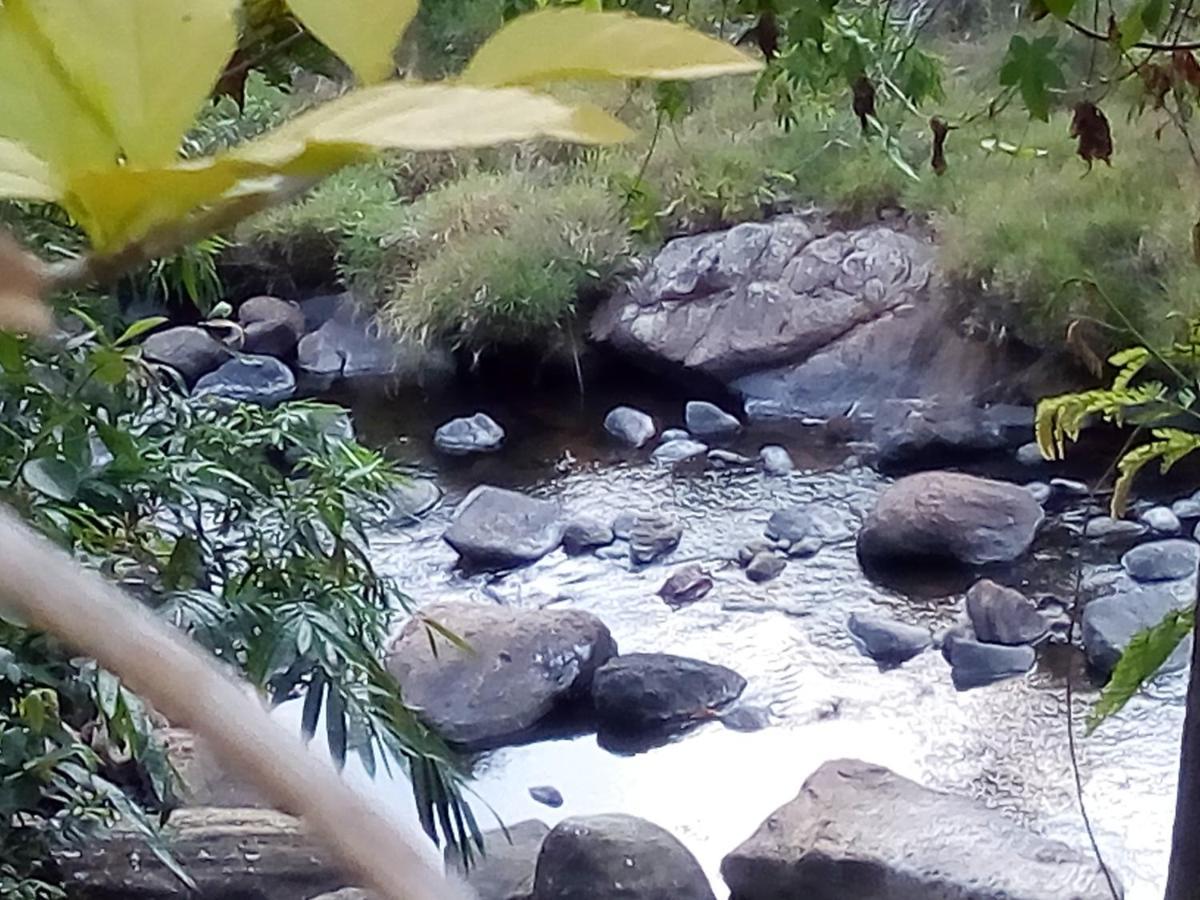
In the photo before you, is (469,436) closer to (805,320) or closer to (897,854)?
(805,320)

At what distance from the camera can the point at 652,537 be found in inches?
79.1

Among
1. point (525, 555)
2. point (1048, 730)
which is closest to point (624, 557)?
point (525, 555)

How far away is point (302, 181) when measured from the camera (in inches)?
4.0

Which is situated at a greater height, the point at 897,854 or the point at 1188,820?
the point at 1188,820

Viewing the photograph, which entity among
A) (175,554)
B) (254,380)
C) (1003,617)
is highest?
(175,554)

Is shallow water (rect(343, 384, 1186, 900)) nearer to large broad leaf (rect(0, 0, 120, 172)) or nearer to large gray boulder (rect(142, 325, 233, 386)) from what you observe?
large gray boulder (rect(142, 325, 233, 386))

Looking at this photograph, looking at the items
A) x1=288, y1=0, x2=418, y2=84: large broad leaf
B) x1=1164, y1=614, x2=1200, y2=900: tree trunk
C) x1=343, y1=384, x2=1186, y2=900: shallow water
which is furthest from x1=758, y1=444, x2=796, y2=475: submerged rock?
x1=288, y1=0, x2=418, y2=84: large broad leaf

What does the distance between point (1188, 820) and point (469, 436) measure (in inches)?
63.9

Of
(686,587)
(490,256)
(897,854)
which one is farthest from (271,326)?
(897,854)

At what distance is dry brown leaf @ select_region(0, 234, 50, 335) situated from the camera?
99 mm

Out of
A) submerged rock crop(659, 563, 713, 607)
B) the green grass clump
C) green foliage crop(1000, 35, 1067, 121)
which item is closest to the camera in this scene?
green foliage crop(1000, 35, 1067, 121)

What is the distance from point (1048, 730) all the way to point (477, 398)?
125cm

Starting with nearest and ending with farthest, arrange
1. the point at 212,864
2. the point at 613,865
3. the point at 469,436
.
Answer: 1. the point at 212,864
2. the point at 613,865
3. the point at 469,436

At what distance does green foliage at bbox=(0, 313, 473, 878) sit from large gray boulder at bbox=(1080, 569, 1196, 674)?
101 centimetres
